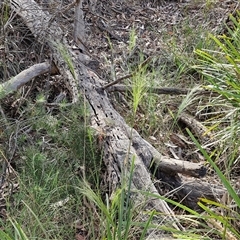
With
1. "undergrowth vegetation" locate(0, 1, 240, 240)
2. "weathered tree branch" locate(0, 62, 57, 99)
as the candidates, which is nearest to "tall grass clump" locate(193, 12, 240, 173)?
"undergrowth vegetation" locate(0, 1, 240, 240)

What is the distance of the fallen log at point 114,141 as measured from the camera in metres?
2.54

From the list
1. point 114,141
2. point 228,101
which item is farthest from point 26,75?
point 228,101

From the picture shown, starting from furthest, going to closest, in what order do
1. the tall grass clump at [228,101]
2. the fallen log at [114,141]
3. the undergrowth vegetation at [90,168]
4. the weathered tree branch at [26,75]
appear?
the weathered tree branch at [26,75] → the tall grass clump at [228,101] → the fallen log at [114,141] → the undergrowth vegetation at [90,168]

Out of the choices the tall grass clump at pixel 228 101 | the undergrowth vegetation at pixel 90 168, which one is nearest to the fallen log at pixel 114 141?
the undergrowth vegetation at pixel 90 168

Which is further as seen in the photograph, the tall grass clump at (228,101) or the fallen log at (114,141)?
the tall grass clump at (228,101)

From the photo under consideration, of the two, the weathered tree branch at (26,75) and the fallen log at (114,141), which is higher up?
the weathered tree branch at (26,75)

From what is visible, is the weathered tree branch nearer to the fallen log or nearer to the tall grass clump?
the fallen log

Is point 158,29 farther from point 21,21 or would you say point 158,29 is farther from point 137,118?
point 137,118

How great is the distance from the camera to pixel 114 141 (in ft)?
9.43

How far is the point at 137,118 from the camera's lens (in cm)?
366

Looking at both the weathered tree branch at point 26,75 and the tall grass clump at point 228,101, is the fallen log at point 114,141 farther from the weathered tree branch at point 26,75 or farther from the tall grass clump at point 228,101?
the tall grass clump at point 228,101

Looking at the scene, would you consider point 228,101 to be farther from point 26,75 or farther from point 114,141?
point 26,75

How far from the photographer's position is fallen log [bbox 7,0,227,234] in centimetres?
254

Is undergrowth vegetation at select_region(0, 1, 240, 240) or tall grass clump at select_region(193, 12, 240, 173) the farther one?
tall grass clump at select_region(193, 12, 240, 173)
